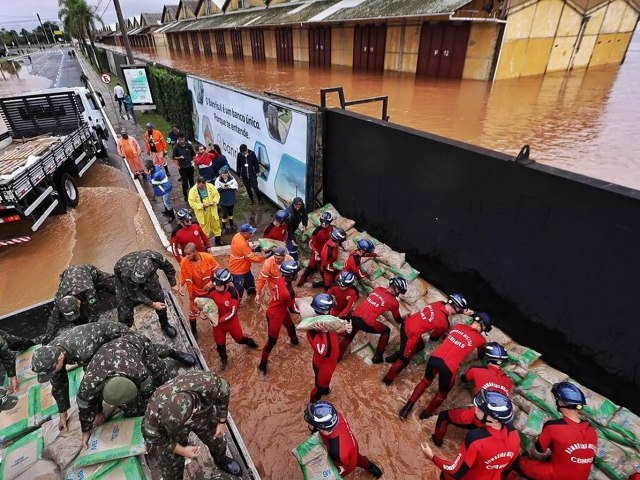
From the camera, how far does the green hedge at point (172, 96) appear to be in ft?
41.1

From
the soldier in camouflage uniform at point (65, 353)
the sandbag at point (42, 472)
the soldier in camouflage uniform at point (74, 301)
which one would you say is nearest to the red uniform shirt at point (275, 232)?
the soldier in camouflage uniform at point (74, 301)

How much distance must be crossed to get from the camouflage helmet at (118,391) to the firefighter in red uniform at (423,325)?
2.79m

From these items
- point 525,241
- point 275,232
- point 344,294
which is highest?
point 525,241

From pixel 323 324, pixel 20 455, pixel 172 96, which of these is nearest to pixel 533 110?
pixel 323 324

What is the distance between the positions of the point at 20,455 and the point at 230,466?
186cm

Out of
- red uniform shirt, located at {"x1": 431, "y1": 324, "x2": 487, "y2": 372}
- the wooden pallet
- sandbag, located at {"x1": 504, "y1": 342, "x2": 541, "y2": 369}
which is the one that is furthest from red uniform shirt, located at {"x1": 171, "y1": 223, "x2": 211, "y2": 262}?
the wooden pallet

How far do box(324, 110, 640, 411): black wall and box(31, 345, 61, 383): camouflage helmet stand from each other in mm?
4632

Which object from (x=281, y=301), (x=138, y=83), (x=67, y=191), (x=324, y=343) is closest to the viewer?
(x=324, y=343)

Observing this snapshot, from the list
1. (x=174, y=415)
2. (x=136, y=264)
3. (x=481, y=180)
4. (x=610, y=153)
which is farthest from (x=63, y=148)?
(x=610, y=153)

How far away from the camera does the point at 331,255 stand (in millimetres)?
5500

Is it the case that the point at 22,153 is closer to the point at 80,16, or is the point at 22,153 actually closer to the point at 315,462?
the point at 315,462

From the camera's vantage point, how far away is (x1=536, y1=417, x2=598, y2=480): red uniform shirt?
9.38ft

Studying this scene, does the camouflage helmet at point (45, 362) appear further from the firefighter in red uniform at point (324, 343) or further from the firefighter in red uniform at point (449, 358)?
the firefighter in red uniform at point (449, 358)

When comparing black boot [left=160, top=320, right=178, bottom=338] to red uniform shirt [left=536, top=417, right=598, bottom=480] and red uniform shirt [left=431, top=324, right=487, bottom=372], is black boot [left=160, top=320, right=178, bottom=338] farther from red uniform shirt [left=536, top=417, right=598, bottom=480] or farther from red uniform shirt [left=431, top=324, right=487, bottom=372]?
red uniform shirt [left=536, top=417, right=598, bottom=480]
